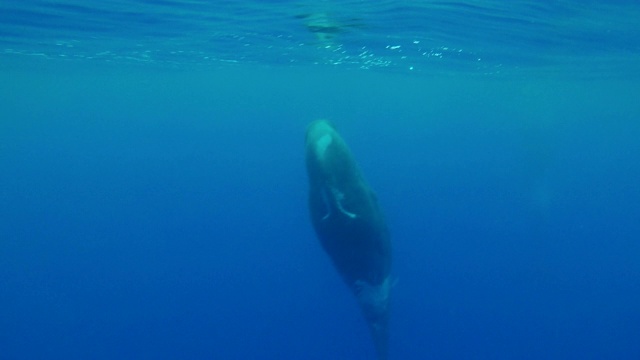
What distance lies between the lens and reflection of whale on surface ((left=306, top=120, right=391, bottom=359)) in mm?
8938

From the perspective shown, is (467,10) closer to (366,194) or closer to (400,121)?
(366,194)

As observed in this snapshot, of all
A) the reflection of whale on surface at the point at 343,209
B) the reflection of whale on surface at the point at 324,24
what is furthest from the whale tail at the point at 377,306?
the reflection of whale on surface at the point at 324,24

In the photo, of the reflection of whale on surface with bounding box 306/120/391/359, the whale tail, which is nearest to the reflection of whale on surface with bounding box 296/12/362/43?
the whale tail

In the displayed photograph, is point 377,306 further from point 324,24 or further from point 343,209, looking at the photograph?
point 324,24

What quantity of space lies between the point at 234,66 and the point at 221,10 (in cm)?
2146

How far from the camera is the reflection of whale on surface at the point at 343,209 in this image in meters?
8.94

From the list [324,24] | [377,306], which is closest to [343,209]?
[377,306]

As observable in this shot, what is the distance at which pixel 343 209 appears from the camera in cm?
917

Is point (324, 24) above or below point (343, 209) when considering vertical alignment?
above

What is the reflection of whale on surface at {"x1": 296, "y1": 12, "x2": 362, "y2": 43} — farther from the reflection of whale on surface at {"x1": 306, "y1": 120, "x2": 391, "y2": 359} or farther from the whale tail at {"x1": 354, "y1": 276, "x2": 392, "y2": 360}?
the reflection of whale on surface at {"x1": 306, "y1": 120, "x2": 391, "y2": 359}

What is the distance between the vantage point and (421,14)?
18.0 metres

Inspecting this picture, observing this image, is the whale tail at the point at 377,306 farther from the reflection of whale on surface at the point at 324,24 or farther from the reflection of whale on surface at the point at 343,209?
the reflection of whale on surface at the point at 324,24

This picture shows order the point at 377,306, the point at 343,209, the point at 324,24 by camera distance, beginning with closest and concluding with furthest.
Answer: the point at 343,209, the point at 377,306, the point at 324,24

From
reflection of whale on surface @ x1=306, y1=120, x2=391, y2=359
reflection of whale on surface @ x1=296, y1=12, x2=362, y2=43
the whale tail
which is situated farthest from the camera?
reflection of whale on surface @ x1=296, y1=12, x2=362, y2=43
